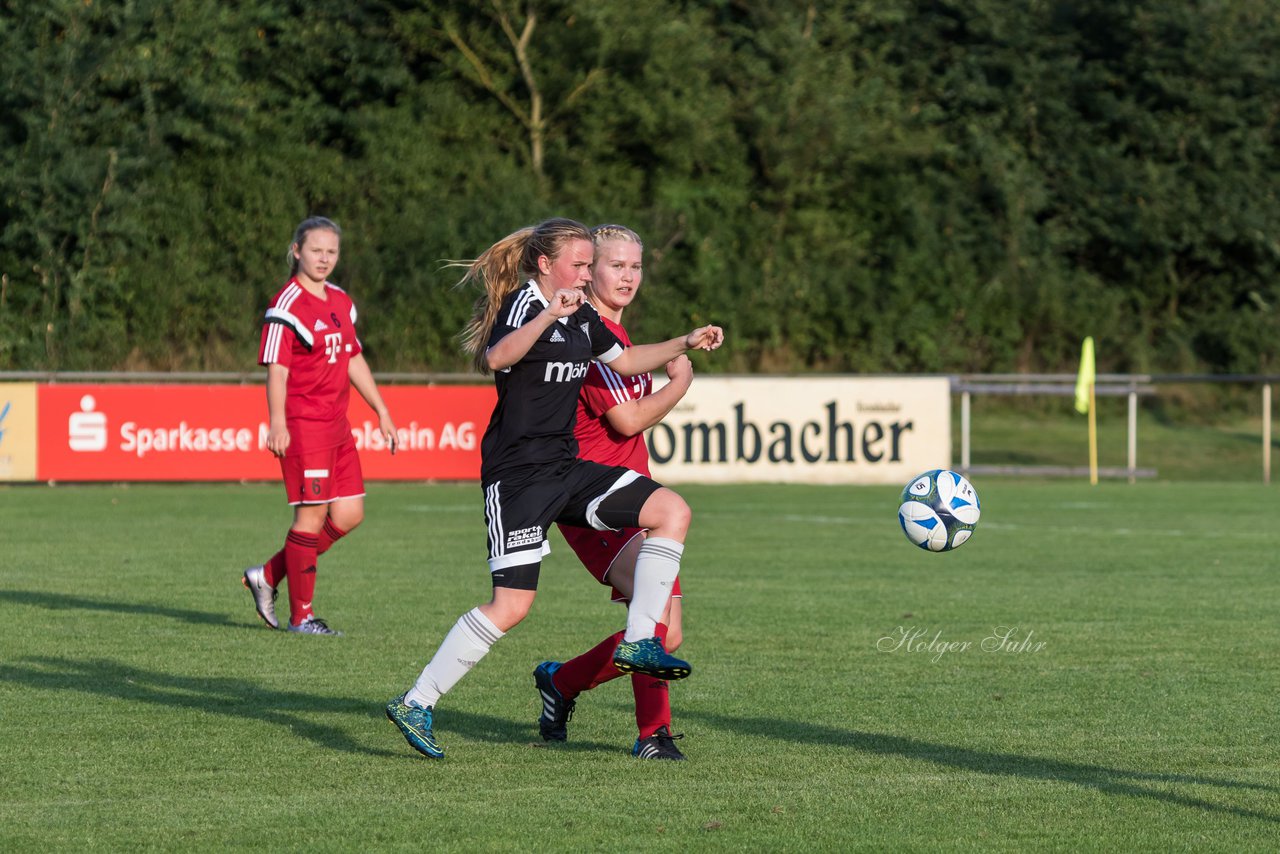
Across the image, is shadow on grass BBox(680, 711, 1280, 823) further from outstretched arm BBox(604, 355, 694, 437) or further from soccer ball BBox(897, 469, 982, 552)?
outstretched arm BBox(604, 355, 694, 437)

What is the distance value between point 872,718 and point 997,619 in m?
3.29

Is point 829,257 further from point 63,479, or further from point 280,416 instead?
point 280,416

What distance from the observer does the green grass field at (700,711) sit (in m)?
4.89

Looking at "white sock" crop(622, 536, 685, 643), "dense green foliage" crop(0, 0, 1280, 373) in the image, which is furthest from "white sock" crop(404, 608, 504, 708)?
"dense green foliage" crop(0, 0, 1280, 373)

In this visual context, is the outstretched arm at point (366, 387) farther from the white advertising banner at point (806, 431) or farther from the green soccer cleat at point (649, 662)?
the white advertising banner at point (806, 431)

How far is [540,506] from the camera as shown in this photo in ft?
18.7

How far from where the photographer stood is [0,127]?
31422 millimetres

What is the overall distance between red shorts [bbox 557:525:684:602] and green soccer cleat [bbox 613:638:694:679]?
0.65 m

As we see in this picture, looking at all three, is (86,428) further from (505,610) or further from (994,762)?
(994,762)

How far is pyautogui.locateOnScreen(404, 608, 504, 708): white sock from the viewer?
5.71 meters

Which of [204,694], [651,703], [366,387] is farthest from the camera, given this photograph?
[366,387]

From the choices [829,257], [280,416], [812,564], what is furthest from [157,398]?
[829,257]

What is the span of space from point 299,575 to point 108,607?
155cm

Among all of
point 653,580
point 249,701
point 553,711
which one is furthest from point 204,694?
point 653,580
